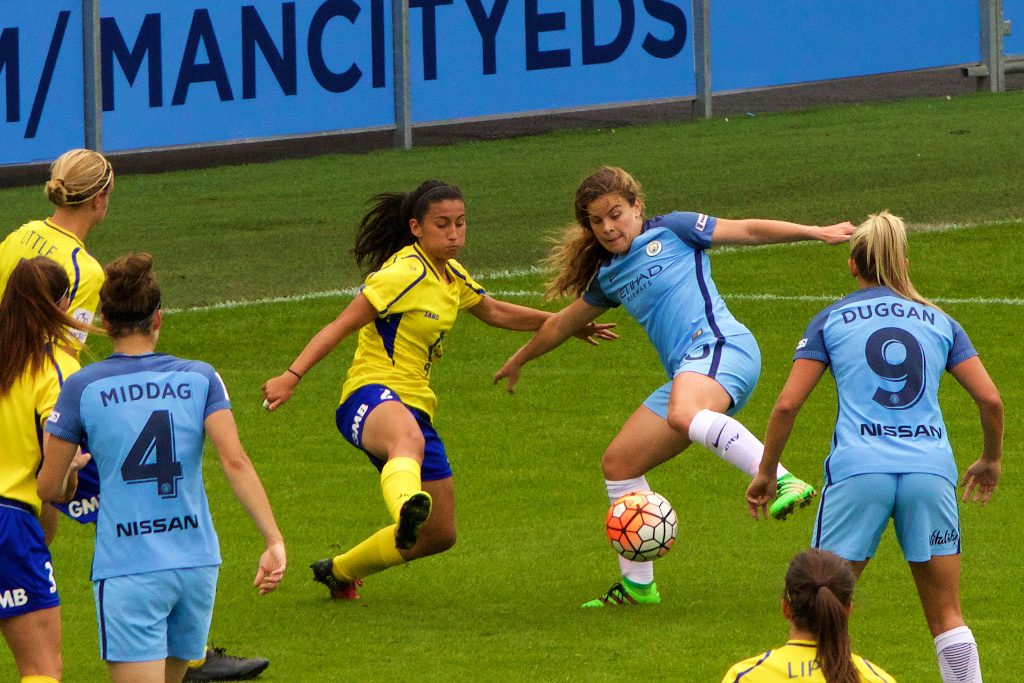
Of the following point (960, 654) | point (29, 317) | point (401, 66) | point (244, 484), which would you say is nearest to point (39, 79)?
point (401, 66)

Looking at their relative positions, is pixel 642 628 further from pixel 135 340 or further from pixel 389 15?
pixel 389 15

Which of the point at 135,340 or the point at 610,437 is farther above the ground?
the point at 135,340

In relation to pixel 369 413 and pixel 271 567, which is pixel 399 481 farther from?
pixel 271 567

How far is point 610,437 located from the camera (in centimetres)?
1165

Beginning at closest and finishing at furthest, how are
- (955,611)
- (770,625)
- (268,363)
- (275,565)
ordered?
(275,565)
(955,611)
(770,625)
(268,363)

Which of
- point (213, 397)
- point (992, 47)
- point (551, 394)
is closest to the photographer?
point (213, 397)

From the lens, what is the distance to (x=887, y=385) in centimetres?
623

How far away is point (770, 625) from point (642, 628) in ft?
1.82

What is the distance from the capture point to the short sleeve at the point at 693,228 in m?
8.25

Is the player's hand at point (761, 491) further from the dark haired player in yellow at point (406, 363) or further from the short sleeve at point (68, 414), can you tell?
the short sleeve at point (68, 414)

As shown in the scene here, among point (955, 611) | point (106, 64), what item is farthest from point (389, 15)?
point (955, 611)

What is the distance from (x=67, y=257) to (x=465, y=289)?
2.00 metres

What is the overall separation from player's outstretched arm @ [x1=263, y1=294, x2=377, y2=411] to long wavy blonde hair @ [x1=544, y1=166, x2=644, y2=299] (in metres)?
1.11

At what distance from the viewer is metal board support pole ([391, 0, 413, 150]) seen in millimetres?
20609
